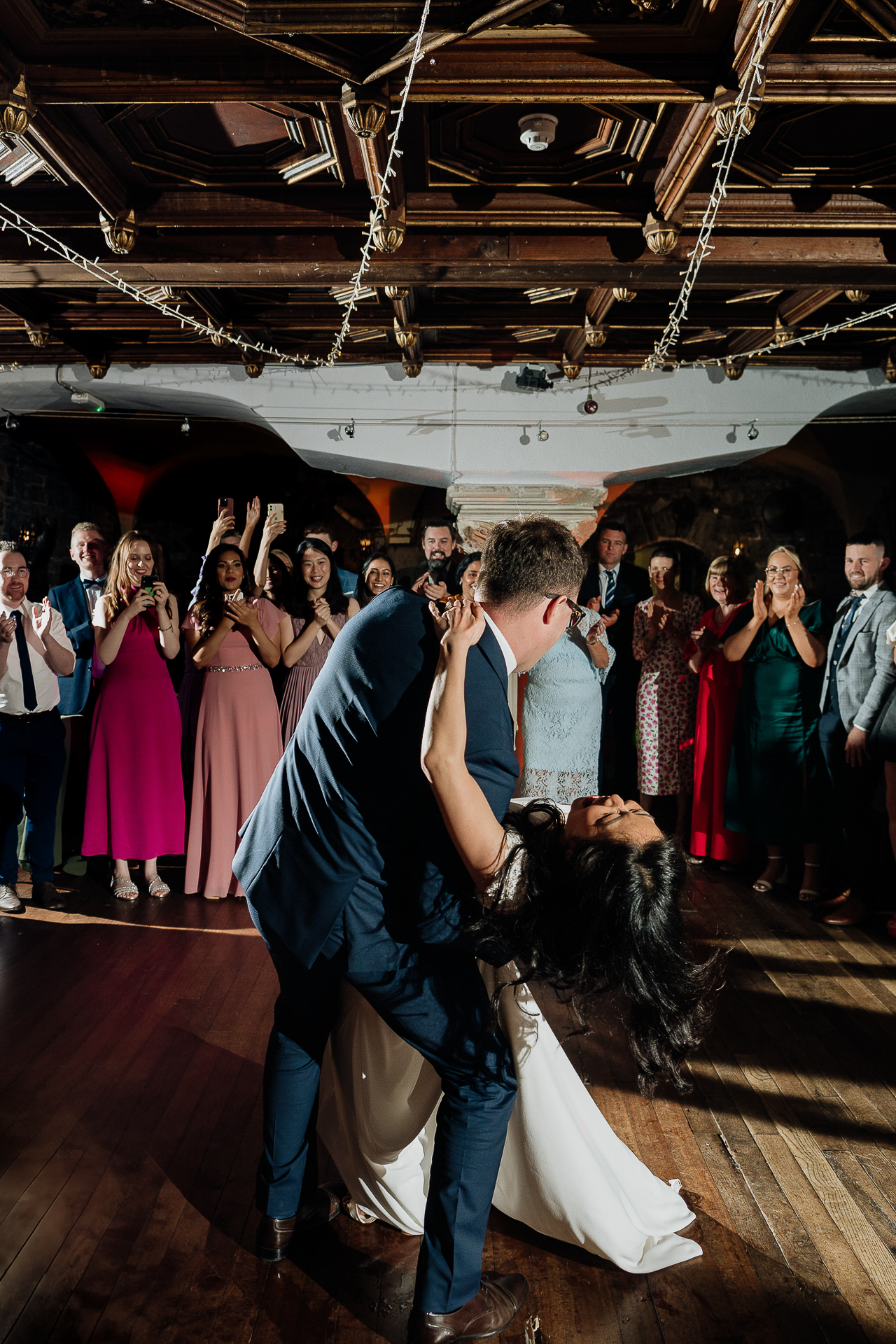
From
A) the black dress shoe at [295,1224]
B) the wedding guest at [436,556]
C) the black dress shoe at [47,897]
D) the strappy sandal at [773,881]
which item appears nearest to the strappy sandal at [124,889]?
the black dress shoe at [47,897]

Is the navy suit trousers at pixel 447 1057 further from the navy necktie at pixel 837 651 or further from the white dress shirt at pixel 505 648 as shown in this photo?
the navy necktie at pixel 837 651

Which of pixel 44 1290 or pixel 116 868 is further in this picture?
Result: pixel 116 868

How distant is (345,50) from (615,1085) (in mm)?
3159

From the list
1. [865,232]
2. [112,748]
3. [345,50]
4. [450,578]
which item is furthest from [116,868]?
[865,232]

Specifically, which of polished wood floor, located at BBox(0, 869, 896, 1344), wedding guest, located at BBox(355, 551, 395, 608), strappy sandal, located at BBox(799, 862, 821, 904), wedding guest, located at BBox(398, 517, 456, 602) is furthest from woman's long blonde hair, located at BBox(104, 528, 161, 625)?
strappy sandal, located at BBox(799, 862, 821, 904)

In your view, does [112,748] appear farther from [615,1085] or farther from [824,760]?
[824,760]

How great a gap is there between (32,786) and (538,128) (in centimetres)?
347

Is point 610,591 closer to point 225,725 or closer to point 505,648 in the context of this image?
point 225,725

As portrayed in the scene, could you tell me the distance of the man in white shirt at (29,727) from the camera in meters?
3.90

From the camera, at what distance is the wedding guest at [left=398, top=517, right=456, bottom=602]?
18.6 ft

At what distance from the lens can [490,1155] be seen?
1.59 metres

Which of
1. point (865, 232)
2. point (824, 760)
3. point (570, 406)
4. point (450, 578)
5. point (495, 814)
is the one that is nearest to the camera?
point (495, 814)

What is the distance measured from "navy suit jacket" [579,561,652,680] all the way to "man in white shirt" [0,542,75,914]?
296cm

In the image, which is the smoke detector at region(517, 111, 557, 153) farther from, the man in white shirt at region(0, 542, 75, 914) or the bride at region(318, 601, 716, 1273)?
the man in white shirt at region(0, 542, 75, 914)
